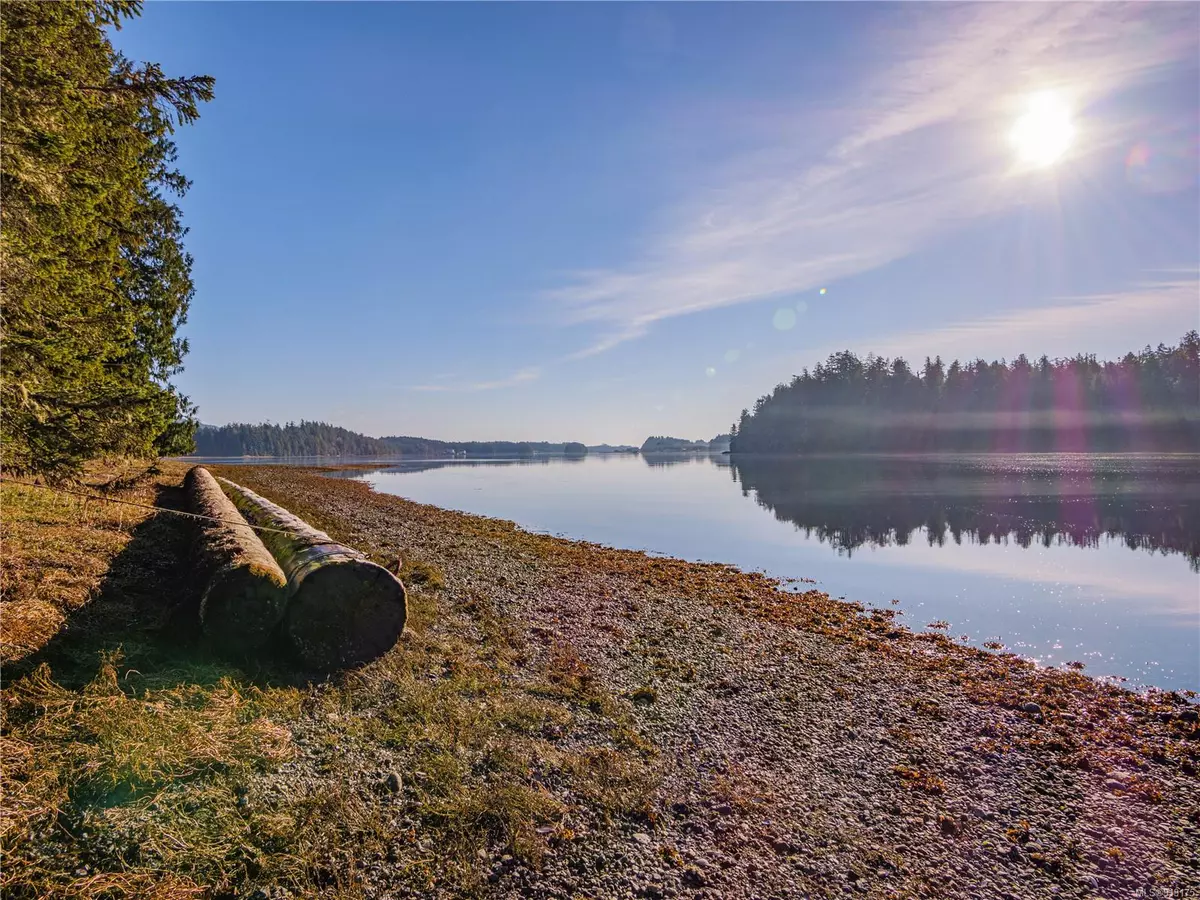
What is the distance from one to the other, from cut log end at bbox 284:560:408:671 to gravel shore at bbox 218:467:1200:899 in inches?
86.9

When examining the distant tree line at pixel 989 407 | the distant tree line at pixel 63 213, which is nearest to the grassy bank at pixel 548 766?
the distant tree line at pixel 63 213

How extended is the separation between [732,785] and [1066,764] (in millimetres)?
4582

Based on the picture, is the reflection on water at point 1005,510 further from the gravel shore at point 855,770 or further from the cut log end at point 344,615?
the cut log end at point 344,615

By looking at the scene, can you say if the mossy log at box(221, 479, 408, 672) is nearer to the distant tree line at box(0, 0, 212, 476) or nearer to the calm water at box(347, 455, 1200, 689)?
the distant tree line at box(0, 0, 212, 476)

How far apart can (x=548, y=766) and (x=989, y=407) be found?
547ft

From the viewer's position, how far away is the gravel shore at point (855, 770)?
4.75 m

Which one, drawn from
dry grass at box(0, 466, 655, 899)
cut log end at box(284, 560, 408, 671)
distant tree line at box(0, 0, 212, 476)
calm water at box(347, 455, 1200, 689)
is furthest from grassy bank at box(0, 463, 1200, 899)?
calm water at box(347, 455, 1200, 689)

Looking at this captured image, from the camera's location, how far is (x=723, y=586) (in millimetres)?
16859

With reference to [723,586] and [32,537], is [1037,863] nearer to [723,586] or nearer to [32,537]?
[723,586]

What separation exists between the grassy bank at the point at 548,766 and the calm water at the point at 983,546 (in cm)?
418

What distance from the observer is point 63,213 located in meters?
8.73

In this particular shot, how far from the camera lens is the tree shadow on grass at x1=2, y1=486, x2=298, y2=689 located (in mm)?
6500

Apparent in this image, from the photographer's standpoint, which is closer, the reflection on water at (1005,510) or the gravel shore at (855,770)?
the gravel shore at (855,770)

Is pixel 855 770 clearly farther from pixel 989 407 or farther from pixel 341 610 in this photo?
pixel 989 407
